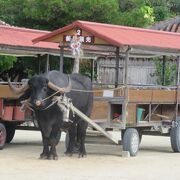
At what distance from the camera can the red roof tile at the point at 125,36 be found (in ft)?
48.0

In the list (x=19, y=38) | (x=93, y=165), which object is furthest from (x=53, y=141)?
(x=19, y=38)

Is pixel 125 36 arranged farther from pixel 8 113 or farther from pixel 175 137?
pixel 8 113

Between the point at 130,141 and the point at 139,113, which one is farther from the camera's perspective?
the point at 139,113

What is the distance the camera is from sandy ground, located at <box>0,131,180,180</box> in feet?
38.8

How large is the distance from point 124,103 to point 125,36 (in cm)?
155

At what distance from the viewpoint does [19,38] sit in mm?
16812

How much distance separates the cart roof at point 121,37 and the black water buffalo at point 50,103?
43.8 inches

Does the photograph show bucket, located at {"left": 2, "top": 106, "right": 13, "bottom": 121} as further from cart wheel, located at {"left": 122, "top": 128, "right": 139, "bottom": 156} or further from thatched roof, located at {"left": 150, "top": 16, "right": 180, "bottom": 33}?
thatched roof, located at {"left": 150, "top": 16, "right": 180, "bottom": 33}

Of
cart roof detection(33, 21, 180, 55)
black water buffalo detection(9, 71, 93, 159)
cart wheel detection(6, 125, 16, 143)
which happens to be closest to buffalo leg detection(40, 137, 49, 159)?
black water buffalo detection(9, 71, 93, 159)

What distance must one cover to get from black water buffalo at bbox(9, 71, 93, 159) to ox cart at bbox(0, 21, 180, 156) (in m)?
0.27

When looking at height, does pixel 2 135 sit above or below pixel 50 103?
below

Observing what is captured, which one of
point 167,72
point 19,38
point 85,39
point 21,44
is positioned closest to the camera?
point 85,39

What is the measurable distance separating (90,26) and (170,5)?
27705 mm

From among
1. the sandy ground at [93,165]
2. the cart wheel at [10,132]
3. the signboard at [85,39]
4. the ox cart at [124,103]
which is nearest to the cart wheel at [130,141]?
the ox cart at [124,103]
